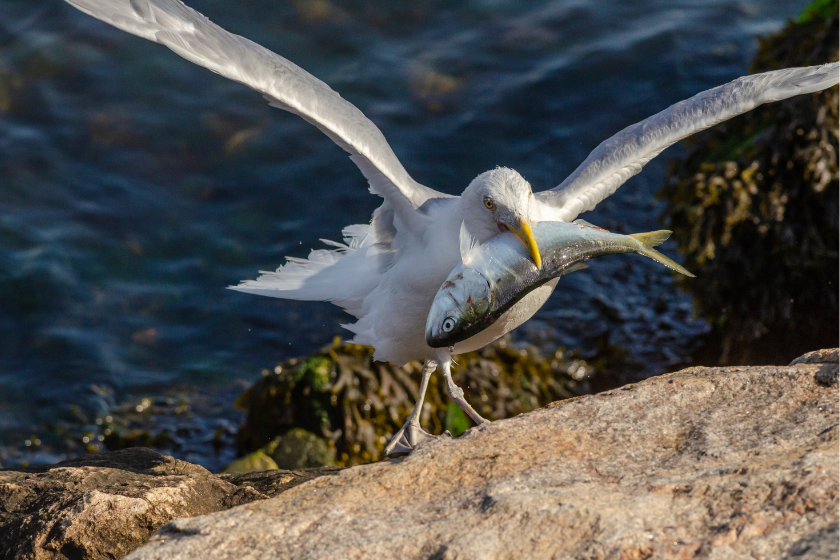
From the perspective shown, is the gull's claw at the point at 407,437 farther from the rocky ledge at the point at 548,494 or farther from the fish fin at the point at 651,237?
the fish fin at the point at 651,237

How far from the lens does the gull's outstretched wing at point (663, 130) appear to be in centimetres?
491

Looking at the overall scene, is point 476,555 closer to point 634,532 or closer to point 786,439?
point 634,532

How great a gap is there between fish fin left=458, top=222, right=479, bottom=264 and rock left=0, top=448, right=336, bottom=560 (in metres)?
1.28

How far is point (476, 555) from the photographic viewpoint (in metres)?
2.56

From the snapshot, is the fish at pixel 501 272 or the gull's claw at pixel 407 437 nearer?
the fish at pixel 501 272

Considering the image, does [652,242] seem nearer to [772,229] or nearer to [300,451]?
[300,451]

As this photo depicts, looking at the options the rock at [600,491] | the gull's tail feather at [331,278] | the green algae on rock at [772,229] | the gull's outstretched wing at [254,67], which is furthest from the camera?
the green algae on rock at [772,229]

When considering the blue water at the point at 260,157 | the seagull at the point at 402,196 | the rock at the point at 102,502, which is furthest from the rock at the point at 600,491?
the blue water at the point at 260,157

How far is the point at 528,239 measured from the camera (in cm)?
399

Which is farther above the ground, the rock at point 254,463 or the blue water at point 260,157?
the blue water at point 260,157

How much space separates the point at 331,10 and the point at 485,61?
218cm

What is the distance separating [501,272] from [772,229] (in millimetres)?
4140

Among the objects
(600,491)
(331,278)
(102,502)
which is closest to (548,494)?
(600,491)

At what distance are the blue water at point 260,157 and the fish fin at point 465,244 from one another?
12.6 ft
